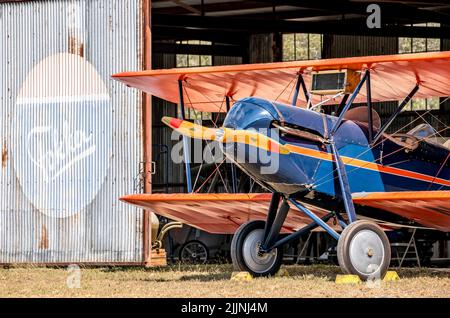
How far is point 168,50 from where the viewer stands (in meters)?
27.3

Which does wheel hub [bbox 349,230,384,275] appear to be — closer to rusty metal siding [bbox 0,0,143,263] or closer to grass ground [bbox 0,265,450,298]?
grass ground [bbox 0,265,450,298]

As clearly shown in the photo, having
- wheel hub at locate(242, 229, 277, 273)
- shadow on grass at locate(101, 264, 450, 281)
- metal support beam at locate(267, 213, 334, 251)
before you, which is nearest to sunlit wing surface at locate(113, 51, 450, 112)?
metal support beam at locate(267, 213, 334, 251)

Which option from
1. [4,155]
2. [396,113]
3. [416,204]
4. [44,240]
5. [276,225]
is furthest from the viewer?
[4,155]

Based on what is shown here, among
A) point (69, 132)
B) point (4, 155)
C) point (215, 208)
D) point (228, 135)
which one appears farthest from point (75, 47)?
point (228, 135)

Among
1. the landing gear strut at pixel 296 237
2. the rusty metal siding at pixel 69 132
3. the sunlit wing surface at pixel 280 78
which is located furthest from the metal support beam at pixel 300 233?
the rusty metal siding at pixel 69 132

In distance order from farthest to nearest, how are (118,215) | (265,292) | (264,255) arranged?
(118,215) < (264,255) < (265,292)

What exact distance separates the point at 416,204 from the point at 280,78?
7.83 feet

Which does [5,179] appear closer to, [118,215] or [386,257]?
[118,215]

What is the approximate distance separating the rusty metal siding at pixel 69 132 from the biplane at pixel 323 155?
1748 mm

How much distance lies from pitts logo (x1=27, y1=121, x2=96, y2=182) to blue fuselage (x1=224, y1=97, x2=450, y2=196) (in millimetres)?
4495

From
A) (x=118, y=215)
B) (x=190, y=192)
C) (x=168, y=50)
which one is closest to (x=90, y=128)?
(x=118, y=215)

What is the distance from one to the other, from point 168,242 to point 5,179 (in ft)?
25.5

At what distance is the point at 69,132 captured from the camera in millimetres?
14758

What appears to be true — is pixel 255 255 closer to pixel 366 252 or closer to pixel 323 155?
pixel 323 155
